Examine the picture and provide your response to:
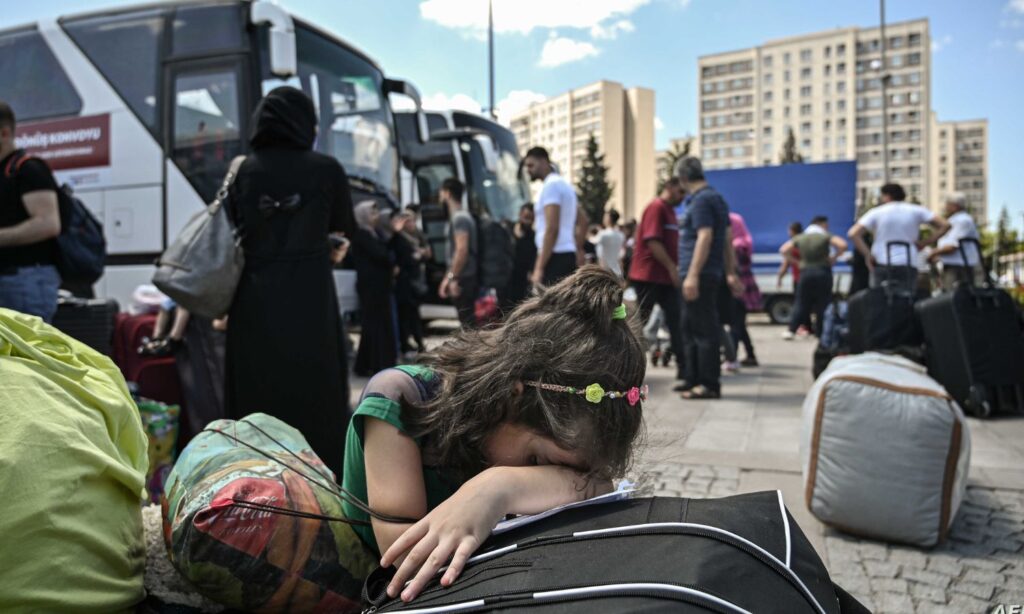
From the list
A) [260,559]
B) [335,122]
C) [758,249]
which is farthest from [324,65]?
[758,249]

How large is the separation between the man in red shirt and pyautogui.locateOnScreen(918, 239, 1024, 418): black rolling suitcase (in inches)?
80.7

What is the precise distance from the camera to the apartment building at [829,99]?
124 m

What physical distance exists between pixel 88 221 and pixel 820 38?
142150mm

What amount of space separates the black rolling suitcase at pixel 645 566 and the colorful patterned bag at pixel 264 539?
14.6 inches

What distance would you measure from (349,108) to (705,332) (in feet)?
18.1

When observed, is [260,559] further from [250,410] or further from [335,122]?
[335,122]

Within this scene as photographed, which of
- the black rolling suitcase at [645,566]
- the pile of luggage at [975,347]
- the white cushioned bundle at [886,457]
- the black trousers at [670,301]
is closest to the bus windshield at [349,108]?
the black trousers at [670,301]

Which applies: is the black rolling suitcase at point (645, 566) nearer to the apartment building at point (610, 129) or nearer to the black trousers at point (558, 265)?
the black trousers at point (558, 265)

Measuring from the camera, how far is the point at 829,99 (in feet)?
419

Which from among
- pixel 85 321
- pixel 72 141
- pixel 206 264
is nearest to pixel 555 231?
pixel 206 264

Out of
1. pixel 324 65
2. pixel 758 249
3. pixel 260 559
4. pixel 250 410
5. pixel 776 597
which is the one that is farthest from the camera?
Answer: pixel 758 249

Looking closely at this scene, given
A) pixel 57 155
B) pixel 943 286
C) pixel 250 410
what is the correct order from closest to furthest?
pixel 250 410, pixel 943 286, pixel 57 155

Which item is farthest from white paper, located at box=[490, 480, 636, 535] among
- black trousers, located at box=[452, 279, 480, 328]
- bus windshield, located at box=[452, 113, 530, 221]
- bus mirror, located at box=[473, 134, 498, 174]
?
bus windshield, located at box=[452, 113, 530, 221]

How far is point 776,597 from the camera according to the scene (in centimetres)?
107
